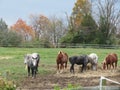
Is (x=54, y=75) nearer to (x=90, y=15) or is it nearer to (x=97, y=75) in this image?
(x=97, y=75)

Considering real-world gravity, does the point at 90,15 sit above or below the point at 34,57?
above

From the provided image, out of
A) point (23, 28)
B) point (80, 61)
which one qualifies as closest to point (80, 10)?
point (23, 28)

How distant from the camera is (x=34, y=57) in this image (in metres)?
22.7

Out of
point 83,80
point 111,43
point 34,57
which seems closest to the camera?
point 83,80

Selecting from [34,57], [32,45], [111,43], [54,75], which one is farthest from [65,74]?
[111,43]

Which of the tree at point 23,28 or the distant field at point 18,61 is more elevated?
the tree at point 23,28

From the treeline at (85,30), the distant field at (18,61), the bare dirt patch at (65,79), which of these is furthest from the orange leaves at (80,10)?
the bare dirt patch at (65,79)

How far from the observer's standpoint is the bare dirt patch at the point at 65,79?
18487 millimetres

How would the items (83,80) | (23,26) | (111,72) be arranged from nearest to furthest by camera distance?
(83,80)
(111,72)
(23,26)

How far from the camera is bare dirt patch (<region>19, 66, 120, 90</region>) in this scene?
18487 mm

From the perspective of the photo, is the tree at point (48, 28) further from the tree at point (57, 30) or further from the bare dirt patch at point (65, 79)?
the bare dirt patch at point (65, 79)

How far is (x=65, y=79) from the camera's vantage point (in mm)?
21219

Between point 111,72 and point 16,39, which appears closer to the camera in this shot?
point 111,72

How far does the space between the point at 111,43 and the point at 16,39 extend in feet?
56.2
